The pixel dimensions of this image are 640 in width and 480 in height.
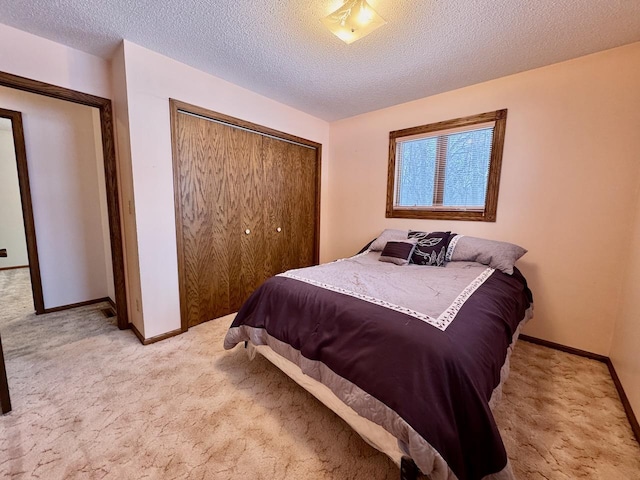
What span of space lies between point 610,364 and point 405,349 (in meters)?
2.09

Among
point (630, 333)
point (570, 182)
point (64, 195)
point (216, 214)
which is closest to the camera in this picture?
point (630, 333)

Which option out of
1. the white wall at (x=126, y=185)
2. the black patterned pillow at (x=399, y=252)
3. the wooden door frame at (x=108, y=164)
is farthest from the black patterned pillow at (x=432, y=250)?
the wooden door frame at (x=108, y=164)

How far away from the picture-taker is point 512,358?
198 centimetres

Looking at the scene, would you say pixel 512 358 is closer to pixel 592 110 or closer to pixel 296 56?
pixel 592 110

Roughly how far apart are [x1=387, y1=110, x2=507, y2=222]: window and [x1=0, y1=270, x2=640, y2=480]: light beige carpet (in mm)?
1401

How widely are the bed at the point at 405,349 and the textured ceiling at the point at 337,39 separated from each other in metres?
1.64

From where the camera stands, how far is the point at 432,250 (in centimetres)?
217

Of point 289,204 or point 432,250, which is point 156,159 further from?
point 432,250

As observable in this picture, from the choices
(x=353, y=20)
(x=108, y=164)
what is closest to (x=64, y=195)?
(x=108, y=164)

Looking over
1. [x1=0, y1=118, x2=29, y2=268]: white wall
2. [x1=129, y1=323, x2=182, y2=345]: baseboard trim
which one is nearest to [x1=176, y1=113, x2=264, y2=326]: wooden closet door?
[x1=129, y1=323, x2=182, y2=345]: baseboard trim

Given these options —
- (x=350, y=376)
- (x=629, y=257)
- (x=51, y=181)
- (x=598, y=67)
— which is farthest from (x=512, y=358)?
(x=51, y=181)

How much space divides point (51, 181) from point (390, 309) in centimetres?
358

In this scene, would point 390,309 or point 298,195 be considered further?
point 298,195

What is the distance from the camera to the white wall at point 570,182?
1.81 meters
